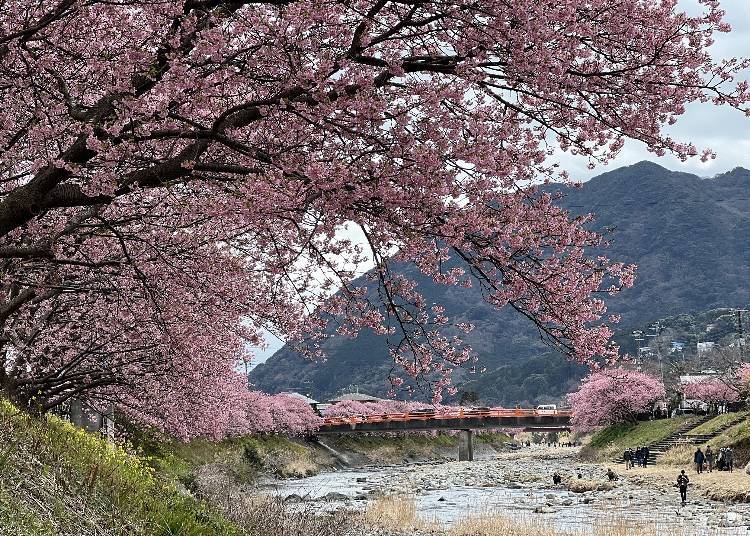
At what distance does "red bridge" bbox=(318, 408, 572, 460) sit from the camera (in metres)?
84.8

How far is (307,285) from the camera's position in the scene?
35.9ft

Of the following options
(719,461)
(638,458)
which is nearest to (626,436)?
(638,458)

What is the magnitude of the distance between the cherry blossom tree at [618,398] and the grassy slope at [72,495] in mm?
61265

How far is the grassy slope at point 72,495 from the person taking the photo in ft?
28.9

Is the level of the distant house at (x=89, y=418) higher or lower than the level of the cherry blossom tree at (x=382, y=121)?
lower

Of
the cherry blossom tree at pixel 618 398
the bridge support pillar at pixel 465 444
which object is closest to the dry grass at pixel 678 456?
the cherry blossom tree at pixel 618 398

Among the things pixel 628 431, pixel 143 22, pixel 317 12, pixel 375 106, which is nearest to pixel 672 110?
pixel 375 106

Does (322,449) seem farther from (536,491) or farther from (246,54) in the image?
(246,54)

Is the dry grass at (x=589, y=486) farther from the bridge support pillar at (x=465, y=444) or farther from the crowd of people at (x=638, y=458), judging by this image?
the bridge support pillar at (x=465, y=444)

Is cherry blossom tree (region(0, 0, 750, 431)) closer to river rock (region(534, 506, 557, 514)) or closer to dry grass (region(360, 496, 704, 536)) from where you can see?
dry grass (region(360, 496, 704, 536))

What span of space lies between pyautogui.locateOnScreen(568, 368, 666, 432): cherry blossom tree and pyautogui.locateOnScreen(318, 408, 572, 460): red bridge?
1160 cm

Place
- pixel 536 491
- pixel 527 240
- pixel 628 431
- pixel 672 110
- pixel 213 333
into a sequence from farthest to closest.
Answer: pixel 628 431, pixel 536 491, pixel 213 333, pixel 672 110, pixel 527 240

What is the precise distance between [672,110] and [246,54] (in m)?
4.65

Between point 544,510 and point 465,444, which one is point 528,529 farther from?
point 465,444
